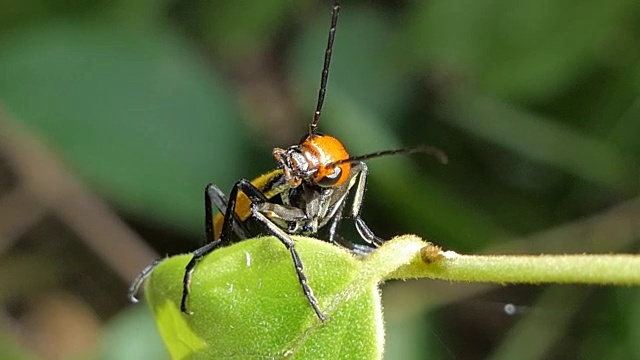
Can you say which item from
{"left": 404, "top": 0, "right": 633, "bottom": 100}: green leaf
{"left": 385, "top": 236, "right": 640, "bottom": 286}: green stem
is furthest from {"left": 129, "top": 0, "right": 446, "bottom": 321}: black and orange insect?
{"left": 404, "top": 0, "right": 633, "bottom": 100}: green leaf

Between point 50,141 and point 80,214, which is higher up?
point 50,141

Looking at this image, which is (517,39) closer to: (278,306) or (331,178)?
(331,178)

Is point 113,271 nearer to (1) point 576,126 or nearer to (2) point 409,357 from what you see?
(2) point 409,357

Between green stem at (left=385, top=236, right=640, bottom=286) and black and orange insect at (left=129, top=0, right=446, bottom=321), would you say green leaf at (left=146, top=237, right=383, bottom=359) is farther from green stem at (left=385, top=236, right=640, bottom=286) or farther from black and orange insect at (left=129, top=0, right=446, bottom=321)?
black and orange insect at (left=129, top=0, right=446, bottom=321)

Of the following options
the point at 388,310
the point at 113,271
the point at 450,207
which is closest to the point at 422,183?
the point at 450,207

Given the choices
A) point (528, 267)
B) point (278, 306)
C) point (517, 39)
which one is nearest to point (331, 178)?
point (278, 306)

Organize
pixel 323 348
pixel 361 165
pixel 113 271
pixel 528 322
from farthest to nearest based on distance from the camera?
1. pixel 113 271
2. pixel 528 322
3. pixel 361 165
4. pixel 323 348

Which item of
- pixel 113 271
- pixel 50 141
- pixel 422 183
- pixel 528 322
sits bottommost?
pixel 528 322
